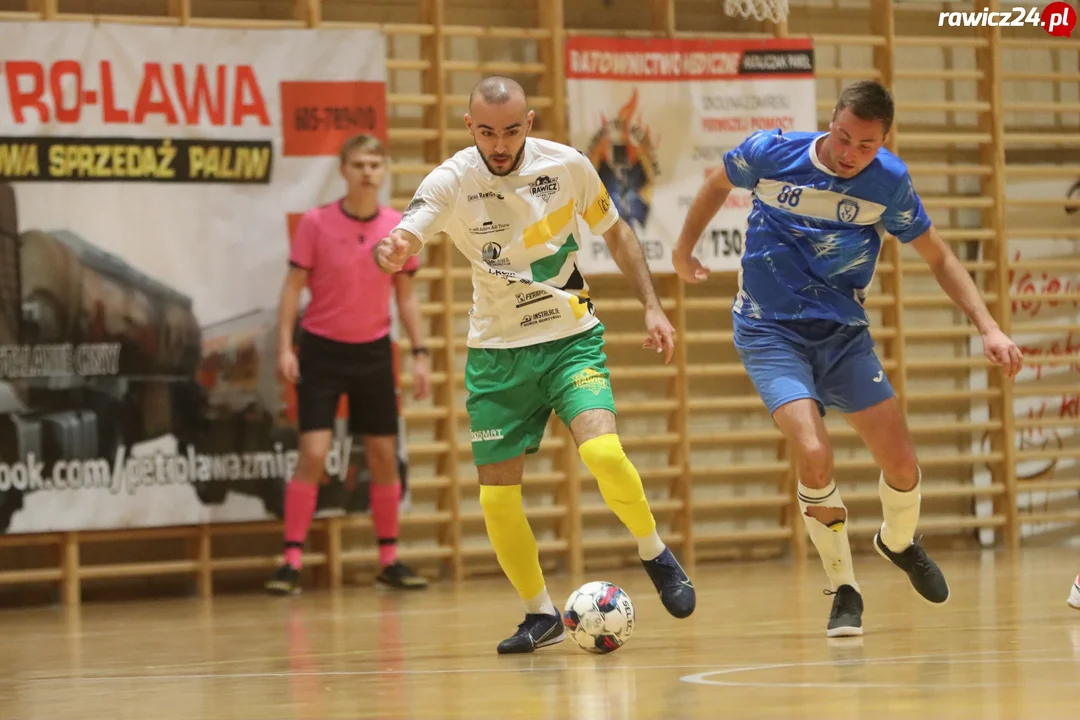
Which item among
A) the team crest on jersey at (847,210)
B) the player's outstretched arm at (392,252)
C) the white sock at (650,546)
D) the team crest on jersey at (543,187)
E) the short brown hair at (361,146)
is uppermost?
the short brown hair at (361,146)

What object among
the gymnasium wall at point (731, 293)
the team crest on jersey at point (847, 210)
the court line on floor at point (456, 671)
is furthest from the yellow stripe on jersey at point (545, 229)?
the gymnasium wall at point (731, 293)

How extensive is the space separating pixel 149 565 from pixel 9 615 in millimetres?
815

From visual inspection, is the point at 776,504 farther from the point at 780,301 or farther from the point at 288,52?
the point at 780,301

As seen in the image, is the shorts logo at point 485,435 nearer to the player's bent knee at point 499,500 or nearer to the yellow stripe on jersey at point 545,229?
the player's bent knee at point 499,500

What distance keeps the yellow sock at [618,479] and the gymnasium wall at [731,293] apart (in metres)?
3.99

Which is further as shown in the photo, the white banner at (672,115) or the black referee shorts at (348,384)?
the white banner at (672,115)

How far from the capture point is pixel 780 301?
4.94m

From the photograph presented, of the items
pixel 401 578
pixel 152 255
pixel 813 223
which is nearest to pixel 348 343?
pixel 152 255

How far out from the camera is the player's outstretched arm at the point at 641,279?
4547 mm

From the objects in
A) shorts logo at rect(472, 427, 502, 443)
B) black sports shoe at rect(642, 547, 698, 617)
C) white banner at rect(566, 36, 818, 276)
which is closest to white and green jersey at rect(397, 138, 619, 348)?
shorts logo at rect(472, 427, 502, 443)

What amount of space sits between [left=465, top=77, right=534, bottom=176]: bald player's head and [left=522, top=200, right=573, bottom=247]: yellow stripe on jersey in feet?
0.63

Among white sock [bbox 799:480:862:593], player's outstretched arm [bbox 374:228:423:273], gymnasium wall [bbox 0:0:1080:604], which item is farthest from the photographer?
gymnasium wall [bbox 0:0:1080:604]

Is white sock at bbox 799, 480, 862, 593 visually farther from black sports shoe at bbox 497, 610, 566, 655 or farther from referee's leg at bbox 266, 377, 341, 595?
referee's leg at bbox 266, 377, 341, 595

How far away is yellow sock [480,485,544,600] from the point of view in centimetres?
473
